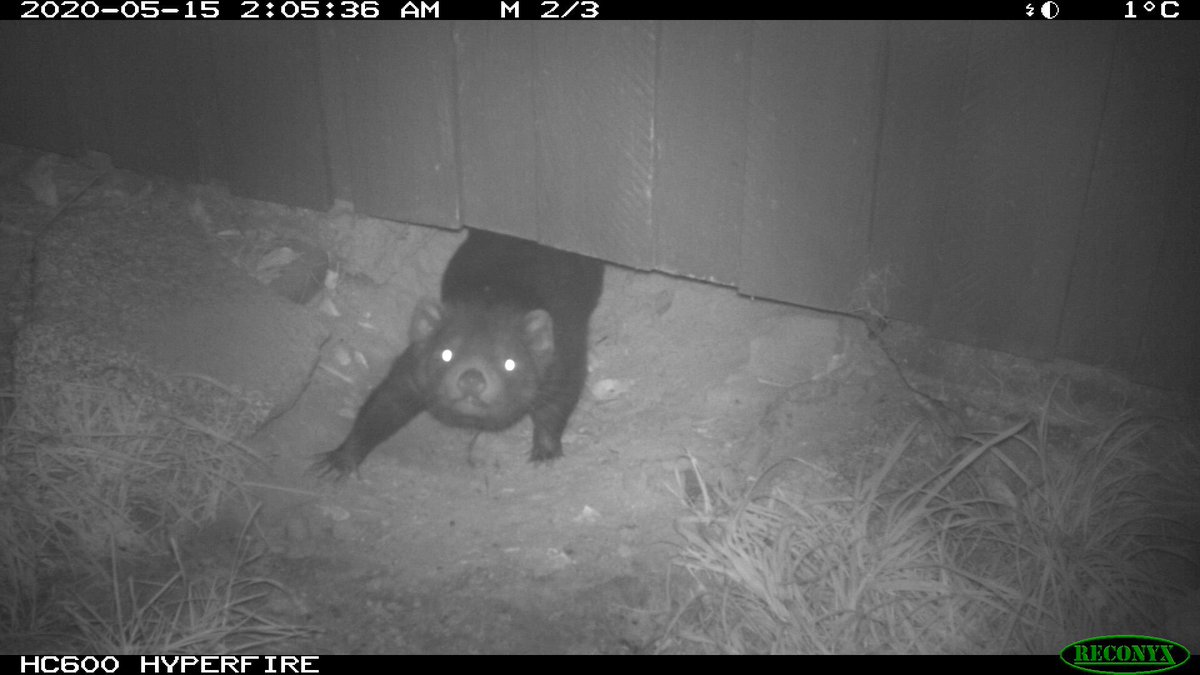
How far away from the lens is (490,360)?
177 inches

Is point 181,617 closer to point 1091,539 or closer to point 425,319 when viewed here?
point 425,319

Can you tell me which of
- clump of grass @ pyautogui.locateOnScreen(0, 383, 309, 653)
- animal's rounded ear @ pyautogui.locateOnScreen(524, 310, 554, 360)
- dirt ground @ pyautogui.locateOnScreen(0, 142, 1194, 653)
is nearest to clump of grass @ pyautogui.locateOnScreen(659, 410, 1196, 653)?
dirt ground @ pyautogui.locateOnScreen(0, 142, 1194, 653)

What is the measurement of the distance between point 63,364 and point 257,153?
1531mm

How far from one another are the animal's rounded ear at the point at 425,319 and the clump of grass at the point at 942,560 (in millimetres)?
1640

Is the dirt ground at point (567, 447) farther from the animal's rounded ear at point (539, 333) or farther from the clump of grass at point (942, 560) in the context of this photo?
the animal's rounded ear at point (539, 333)

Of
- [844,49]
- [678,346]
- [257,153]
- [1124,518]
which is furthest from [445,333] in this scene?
[1124,518]

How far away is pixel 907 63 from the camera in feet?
11.6

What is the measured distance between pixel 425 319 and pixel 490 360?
15.4 inches
